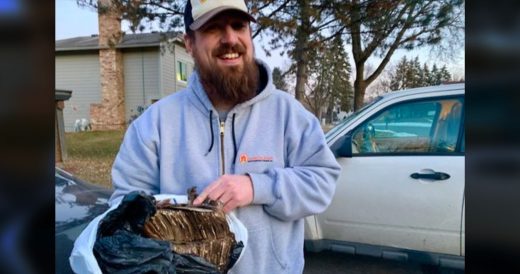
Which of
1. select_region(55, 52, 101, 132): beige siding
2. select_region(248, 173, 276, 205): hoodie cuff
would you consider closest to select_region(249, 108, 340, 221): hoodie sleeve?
select_region(248, 173, 276, 205): hoodie cuff

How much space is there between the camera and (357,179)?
340 cm

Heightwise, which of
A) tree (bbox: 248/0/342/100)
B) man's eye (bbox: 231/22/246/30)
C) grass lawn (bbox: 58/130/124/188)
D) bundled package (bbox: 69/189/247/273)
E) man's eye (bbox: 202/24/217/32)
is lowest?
grass lawn (bbox: 58/130/124/188)

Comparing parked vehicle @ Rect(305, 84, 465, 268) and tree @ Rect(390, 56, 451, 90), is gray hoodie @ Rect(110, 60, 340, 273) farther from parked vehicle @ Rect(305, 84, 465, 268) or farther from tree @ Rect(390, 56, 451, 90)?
tree @ Rect(390, 56, 451, 90)

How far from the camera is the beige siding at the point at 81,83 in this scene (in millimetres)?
16891

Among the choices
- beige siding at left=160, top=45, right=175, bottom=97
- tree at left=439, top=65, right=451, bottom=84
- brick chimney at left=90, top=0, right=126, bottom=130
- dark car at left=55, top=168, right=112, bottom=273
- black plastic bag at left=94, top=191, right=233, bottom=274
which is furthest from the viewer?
brick chimney at left=90, top=0, right=126, bottom=130

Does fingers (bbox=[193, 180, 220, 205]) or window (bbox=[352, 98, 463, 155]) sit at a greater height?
window (bbox=[352, 98, 463, 155])

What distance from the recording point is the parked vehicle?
10.3 feet

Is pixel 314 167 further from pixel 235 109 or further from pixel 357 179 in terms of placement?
pixel 357 179

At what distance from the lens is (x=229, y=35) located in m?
1.35

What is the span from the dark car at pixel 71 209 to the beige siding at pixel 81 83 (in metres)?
15.0

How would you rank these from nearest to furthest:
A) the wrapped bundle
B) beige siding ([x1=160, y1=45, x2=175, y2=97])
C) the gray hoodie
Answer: the wrapped bundle, the gray hoodie, beige siding ([x1=160, y1=45, x2=175, y2=97])

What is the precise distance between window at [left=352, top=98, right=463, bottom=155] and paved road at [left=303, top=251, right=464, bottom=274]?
1.20m

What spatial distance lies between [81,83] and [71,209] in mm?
16977

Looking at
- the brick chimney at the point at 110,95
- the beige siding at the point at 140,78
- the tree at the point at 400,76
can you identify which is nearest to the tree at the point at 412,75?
the tree at the point at 400,76
